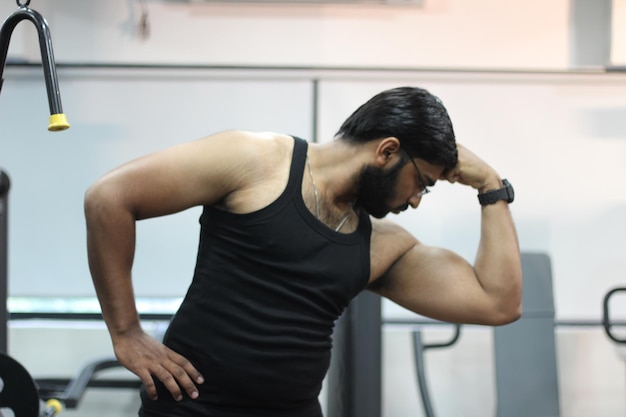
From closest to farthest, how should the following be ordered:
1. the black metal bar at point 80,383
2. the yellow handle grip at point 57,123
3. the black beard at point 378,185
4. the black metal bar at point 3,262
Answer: the yellow handle grip at point 57,123 → the black beard at point 378,185 → the black metal bar at point 3,262 → the black metal bar at point 80,383

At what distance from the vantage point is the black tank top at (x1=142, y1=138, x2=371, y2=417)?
1.42 metres

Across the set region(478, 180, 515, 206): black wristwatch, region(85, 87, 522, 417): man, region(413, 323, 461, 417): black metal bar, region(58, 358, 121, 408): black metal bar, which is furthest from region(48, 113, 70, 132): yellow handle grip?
region(413, 323, 461, 417): black metal bar

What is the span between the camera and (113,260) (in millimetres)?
1408

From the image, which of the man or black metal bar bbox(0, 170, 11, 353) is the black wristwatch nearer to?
the man

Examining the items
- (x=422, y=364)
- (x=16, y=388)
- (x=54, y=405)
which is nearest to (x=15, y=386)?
(x=16, y=388)

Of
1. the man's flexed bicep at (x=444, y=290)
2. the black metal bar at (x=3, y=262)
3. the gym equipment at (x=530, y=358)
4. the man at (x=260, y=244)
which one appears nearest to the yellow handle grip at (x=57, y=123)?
the man at (x=260, y=244)

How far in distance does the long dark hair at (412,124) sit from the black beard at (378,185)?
59 mm

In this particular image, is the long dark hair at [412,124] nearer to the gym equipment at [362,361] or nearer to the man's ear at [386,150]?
the man's ear at [386,150]

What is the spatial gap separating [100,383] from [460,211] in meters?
1.56

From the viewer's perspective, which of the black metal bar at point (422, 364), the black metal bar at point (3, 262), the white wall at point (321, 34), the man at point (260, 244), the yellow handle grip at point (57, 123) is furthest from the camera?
the white wall at point (321, 34)

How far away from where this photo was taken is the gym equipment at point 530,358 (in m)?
2.66

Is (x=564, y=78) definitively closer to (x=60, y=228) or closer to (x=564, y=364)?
(x=564, y=364)

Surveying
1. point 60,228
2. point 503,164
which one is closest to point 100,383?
point 60,228

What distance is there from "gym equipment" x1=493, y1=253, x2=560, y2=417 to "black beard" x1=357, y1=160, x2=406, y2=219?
→ 136cm
